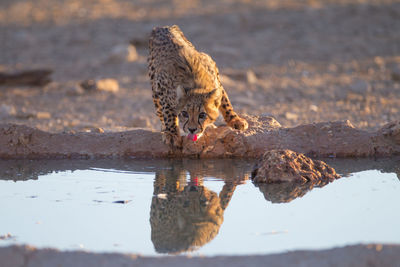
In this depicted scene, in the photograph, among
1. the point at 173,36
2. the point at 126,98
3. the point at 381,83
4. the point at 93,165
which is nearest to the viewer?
the point at 93,165

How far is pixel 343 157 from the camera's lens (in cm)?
732

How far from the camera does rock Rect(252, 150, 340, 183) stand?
633 cm

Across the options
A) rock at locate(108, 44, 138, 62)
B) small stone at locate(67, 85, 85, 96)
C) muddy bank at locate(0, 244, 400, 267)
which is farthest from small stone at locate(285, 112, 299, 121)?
muddy bank at locate(0, 244, 400, 267)

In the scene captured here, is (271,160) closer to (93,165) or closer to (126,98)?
(93,165)

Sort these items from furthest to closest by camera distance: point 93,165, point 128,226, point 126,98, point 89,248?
point 126,98
point 93,165
point 128,226
point 89,248

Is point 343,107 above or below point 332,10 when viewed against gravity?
below

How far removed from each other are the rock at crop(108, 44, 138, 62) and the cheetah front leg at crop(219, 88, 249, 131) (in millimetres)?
7505

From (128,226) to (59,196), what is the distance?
115 centimetres

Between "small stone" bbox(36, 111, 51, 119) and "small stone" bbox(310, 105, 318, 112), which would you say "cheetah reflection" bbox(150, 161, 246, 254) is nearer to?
"small stone" bbox(36, 111, 51, 119)

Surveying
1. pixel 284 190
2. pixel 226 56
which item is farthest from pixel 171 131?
pixel 226 56

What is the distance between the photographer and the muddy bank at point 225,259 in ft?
13.8

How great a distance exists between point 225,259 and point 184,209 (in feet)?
4.52

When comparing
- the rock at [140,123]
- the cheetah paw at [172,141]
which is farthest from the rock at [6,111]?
the cheetah paw at [172,141]

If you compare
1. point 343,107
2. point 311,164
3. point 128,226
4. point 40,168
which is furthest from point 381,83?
point 128,226
